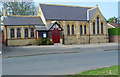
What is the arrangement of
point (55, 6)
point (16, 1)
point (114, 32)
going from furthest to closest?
point (16, 1)
point (114, 32)
point (55, 6)

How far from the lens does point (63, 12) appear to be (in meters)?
27.2

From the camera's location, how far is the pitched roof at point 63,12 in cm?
2547

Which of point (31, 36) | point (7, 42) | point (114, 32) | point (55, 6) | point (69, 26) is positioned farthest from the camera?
point (114, 32)

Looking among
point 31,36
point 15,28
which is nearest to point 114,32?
point 31,36

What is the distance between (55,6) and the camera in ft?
91.1

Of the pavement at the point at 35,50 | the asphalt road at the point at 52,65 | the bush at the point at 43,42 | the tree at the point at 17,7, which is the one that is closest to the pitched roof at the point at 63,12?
the bush at the point at 43,42

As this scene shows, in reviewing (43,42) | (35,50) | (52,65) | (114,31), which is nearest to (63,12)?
(43,42)

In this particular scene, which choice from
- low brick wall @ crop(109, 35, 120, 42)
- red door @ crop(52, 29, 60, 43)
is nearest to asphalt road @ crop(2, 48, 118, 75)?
red door @ crop(52, 29, 60, 43)

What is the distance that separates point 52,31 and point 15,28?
241 inches

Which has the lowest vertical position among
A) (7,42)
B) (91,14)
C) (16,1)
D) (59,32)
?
(7,42)

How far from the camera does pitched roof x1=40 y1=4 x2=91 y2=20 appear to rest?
25469 mm

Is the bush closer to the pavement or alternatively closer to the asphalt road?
the pavement

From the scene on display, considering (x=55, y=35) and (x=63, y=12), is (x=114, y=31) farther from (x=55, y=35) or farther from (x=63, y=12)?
(x=55, y=35)

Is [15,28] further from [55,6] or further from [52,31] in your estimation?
[55,6]
